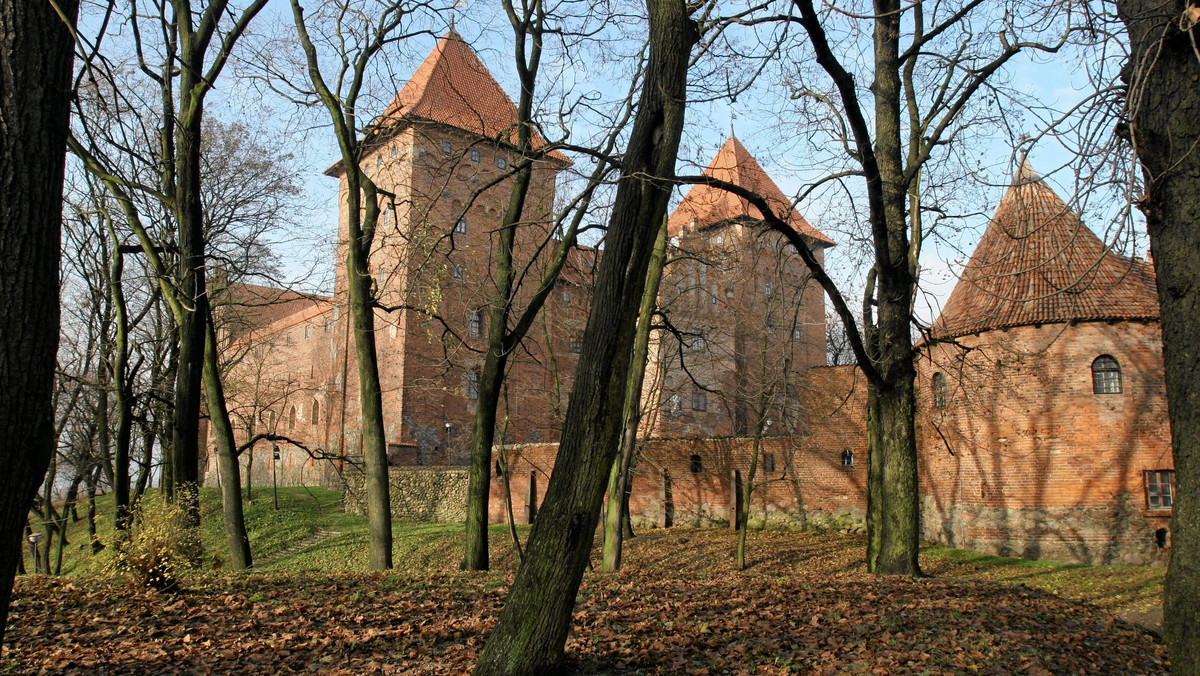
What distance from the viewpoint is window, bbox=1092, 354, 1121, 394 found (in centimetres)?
1969

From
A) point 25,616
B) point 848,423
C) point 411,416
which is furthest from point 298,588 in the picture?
point 411,416

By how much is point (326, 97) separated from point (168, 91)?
2212mm

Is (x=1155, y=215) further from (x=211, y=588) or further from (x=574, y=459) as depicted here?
(x=211, y=588)

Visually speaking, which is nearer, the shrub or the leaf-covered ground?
the leaf-covered ground

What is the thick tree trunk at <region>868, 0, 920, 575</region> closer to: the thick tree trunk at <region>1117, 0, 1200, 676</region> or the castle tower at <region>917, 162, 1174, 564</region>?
the thick tree trunk at <region>1117, 0, 1200, 676</region>

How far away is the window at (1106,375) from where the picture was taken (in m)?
19.7

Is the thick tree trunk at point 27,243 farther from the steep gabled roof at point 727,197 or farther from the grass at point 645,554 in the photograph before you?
the grass at point 645,554

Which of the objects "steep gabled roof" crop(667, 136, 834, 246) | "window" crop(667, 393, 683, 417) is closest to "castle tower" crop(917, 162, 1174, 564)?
"steep gabled roof" crop(667, 136, 834, 246)

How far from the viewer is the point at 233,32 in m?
11.3

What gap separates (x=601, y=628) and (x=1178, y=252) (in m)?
4.69

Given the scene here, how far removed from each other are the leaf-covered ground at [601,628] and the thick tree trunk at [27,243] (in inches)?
82.1

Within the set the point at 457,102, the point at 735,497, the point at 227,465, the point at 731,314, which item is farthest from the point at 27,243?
the point at 731,314

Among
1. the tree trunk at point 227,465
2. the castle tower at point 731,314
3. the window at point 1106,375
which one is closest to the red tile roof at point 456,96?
the castle tower at point 731,314

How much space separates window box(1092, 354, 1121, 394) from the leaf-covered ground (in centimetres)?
1295
